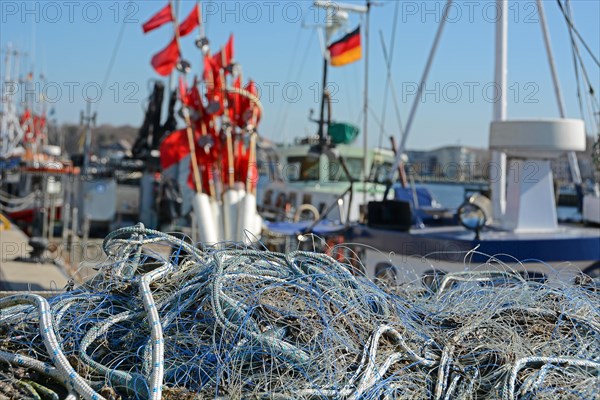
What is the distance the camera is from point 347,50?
16.9 meters

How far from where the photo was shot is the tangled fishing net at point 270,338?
3322 mm

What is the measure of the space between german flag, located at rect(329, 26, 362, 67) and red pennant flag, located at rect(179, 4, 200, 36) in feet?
9.97

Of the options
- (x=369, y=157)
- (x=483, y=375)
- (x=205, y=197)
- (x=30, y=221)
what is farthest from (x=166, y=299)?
(x=30, y=221)

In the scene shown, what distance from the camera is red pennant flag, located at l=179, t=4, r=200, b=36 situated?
16328 mm

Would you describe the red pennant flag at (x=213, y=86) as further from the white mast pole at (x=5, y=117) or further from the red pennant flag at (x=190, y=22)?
the white mast pole at (x=5, y=117)

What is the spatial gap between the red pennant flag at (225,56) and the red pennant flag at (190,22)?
4.98ft

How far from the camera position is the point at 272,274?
407 centimetres

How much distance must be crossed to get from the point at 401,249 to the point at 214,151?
6.66 metres

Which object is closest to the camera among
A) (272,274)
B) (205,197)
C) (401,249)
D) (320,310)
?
(320,310)

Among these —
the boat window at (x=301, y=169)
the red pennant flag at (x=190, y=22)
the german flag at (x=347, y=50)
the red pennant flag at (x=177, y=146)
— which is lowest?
the boat window at (x=301, y=169)

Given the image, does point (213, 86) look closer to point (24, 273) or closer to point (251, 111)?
point (251, 111)

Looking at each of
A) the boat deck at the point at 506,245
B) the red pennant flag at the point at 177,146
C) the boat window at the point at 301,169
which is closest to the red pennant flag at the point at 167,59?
the red pennant flag at the point at 177,146

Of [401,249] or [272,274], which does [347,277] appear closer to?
[272,274]

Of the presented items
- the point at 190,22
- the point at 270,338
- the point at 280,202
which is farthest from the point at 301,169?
the point at 270,338
